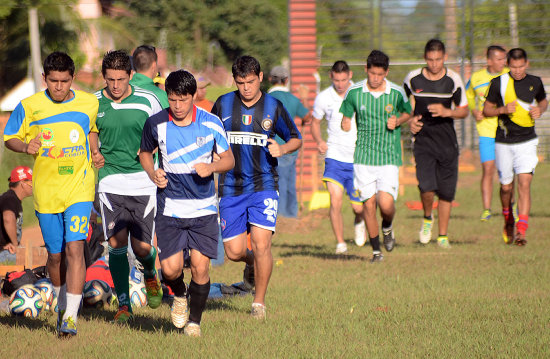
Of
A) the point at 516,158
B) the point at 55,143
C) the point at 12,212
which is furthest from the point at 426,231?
the point at 55,143

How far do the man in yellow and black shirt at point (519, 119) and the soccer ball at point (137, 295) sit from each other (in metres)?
6.31

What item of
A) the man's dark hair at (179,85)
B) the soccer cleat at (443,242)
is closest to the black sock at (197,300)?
the man's dark hair at (179,85)

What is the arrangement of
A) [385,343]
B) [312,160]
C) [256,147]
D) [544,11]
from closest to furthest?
[385,343], [256,147], [312,160], [544,11]

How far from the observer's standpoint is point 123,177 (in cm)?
835

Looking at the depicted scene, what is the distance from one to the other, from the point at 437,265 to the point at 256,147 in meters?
4.03

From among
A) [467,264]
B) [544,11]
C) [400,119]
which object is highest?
[544,11]

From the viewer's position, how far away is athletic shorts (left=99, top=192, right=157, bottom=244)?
838 cm

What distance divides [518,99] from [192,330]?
755 centimetres

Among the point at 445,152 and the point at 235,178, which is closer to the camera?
the point at 235,178

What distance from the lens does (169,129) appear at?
7309mm

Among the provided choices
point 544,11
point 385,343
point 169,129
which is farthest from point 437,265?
point 544,11

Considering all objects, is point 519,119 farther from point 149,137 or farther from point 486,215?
point 149,137

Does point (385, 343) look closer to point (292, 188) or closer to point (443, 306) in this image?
point (443, 306)

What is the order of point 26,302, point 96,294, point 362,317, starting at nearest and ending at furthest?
point 362,317 < point 26,302 < point 96,294
